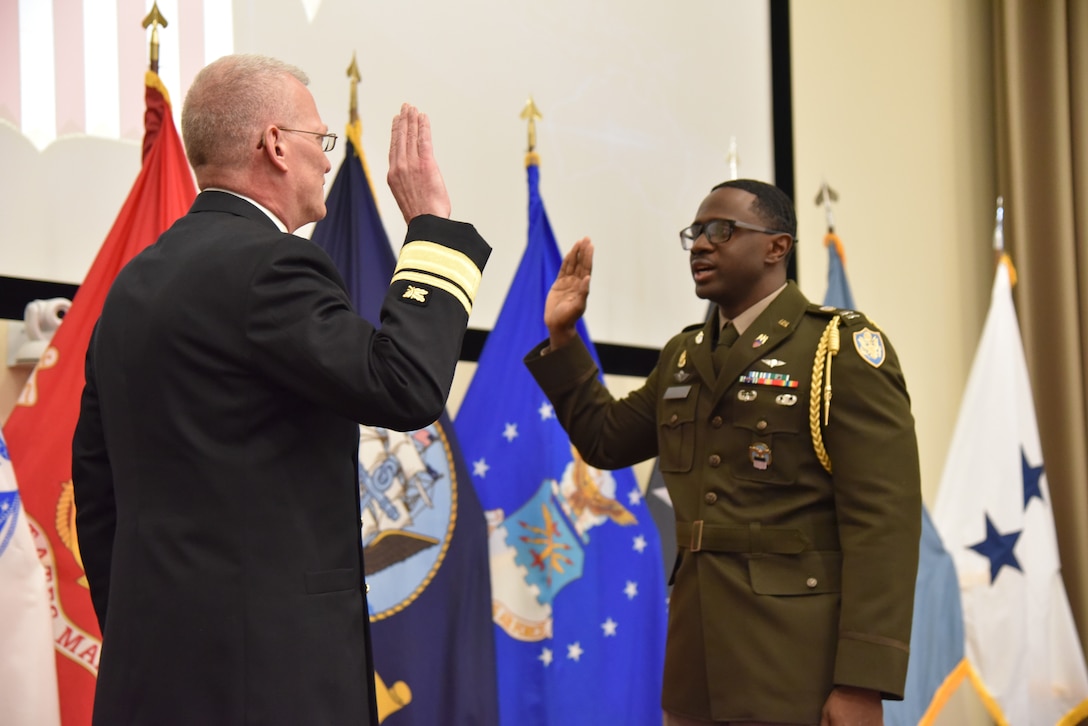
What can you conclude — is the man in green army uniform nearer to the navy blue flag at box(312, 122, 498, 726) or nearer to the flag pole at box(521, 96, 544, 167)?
the navy blue flag at box(312, 122, 498, 726)

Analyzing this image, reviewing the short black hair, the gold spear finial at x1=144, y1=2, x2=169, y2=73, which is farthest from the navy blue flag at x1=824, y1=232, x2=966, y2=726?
the gold spear finial at x1=144, y1=2, x2=169, y2=73

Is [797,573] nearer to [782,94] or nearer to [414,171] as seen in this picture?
[414,171]

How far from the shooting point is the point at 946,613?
3783 mm

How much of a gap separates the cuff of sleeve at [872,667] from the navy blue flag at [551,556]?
121cm

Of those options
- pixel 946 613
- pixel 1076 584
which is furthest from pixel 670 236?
pixel 1076 584

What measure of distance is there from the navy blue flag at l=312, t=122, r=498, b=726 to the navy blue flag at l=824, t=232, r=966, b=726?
1567mm

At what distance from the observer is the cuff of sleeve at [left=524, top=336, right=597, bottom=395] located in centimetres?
235

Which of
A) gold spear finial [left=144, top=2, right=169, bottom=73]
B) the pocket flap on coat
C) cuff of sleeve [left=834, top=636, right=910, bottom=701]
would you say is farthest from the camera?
gold spear finial [left=144, top=2, right=169, bottom=73]

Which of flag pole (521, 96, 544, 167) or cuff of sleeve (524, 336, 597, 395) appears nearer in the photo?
cuff of sleeve (524, 336, 597, 395)

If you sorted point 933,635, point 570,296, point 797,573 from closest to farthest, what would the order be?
point 797,573
point 570,296
point 933,635

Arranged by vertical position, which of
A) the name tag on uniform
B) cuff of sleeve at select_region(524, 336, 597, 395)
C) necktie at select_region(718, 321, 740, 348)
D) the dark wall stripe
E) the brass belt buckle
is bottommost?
the brass belt buckle

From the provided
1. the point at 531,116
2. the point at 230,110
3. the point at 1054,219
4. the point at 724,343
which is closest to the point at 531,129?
the point at 531,116

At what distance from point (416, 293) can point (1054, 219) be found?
3.97m

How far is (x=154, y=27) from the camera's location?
254cm
